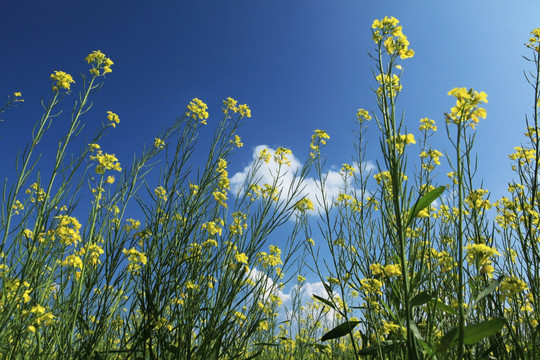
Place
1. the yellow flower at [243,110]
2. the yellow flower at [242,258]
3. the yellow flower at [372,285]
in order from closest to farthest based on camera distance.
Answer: the yellow flower at [372,285], the yellow flower at [242,258], the yellow flower at [243,110]

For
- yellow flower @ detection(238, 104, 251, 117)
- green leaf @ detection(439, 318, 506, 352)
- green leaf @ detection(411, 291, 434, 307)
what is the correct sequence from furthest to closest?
1. yellow flower @ detection(238, 104, 251, 117)
2. green leaf @ detection(411, 291, 434, 307)
3. green leaf @ detection(439, 318, 506, 352)

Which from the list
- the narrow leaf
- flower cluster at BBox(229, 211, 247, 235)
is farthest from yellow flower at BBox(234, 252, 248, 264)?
the narrow leaf

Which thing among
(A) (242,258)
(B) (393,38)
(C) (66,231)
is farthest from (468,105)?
(C) (66,231)

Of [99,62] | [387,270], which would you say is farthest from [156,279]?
[99,62]

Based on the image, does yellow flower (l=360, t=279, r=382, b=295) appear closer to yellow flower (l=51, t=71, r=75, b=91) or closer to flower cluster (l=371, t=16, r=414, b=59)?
flower cluster (l=371, t=16, r=414, b=59)

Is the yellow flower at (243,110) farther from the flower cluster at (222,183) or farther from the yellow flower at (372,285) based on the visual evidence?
the yellow flower at (372,285)

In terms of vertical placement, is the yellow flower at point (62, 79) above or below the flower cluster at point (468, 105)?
above

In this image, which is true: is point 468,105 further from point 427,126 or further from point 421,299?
point 427,126

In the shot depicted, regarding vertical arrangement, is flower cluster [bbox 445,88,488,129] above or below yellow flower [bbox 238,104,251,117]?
below

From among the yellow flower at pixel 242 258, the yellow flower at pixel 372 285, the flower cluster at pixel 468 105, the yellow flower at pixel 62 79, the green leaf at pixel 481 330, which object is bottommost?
the green leaf at pixel 481 330

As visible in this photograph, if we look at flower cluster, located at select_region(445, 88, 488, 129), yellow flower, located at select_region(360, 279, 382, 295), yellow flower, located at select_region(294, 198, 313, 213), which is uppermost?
yellow flower, located at select_region(294, 198, 313, 213)

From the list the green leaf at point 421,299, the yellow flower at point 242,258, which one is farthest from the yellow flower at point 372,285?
Result: the yellow flower at point 242,258

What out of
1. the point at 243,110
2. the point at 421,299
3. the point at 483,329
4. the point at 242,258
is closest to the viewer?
the point at 483,329

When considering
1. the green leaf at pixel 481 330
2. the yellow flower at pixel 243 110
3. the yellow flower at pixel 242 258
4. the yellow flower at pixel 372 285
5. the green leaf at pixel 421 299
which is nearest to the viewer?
the green leaf at pixel 481 330
